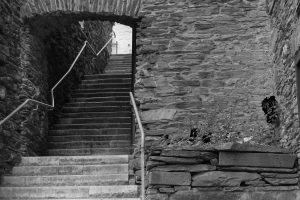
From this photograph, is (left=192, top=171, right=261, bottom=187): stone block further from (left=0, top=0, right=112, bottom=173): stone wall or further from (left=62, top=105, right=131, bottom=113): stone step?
(left=62, top=105, right=131, bottom=113): stone step

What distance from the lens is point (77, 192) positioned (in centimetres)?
557

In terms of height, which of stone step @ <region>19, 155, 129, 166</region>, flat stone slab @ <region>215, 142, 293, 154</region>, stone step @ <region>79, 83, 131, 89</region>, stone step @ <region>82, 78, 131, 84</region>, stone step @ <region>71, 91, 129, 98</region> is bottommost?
stone step @ <region>19, 155, 129, 166</region>

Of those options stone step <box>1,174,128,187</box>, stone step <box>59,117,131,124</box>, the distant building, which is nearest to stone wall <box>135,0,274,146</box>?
stone step <box>1,174,128,187</box>

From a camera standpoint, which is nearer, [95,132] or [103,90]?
[95,132]

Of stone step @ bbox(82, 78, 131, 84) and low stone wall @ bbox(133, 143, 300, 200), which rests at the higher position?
stone step @ bbox(82, 78, 131, 84)

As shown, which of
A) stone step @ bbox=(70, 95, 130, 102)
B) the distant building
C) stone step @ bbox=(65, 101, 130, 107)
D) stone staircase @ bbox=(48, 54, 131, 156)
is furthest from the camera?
the distant building

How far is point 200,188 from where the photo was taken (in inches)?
177

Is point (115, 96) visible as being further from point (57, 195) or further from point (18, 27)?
point (57, 195)

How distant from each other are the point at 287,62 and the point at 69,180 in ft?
9.50

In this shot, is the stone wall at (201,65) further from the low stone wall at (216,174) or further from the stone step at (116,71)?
the stone step at (116,71)

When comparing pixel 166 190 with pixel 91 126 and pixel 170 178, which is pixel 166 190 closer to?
pixel 170 178

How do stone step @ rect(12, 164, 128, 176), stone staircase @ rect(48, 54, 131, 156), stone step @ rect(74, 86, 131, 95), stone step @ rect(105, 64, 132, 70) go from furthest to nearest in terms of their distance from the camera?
stone step @ rect(105, 64, 132, 70), stone step @ rect(74, 86, 131, 95), stone staircase @ rect(48, 54, 131, 156), stone step @ rect(12, 164, 128, 176)

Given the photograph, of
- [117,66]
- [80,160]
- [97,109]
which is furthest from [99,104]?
Answer: [117,66]

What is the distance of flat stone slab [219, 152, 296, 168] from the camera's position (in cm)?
450
